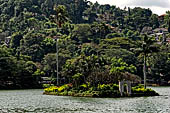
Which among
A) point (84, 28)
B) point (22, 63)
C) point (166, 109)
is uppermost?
point (84, 28)

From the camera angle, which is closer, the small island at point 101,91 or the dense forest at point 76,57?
the small island at point 101,91

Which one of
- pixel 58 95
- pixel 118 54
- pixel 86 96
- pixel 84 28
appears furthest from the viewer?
pixel 84 28

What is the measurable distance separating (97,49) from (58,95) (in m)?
79.7

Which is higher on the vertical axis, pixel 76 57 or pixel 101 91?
pixel 76 57

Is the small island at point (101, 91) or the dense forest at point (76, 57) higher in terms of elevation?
the dense forest at point (76, 57)

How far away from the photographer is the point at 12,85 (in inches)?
4498

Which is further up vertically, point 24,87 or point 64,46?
point 64,46

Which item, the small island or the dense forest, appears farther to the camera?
the dense forest

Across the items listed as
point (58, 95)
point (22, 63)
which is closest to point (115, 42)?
point (22, 63)

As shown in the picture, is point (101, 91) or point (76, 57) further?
point (76, 57)

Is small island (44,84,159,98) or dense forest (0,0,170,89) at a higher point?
dense forest (0,0,170,89)

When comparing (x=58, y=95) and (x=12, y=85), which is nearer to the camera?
(x=58, y=95)

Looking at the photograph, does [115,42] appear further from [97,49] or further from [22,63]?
[22,63]

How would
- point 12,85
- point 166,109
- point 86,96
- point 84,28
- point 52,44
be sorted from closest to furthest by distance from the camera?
point 166,109, point 86,96, point 12,85, point 52,44, point 84,28
